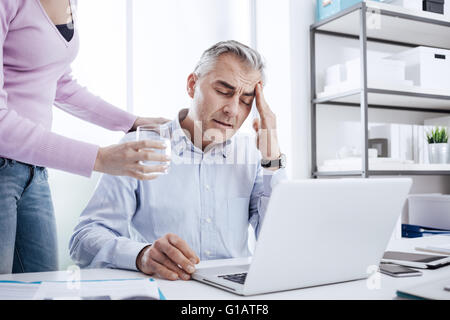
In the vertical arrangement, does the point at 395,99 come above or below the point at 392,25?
below

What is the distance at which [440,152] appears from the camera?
2861 mm

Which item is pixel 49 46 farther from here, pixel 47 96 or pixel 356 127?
pixel 356 127

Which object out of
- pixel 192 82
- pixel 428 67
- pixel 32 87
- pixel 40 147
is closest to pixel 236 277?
pixel 40 147

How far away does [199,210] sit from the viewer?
1420 millimetres

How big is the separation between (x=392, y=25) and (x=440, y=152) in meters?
0.87

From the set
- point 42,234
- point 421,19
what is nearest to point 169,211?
point 42,234

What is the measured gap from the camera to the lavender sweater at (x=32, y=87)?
0.95 m

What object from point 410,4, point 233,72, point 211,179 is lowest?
point 211,179

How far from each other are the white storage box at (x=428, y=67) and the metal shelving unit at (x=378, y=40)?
0.07m

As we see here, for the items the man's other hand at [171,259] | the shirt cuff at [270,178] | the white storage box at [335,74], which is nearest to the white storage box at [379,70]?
the white storage box at [335,74]

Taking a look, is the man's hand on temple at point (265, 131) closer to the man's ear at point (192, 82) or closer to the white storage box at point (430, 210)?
the man's ear at point (192, 82)

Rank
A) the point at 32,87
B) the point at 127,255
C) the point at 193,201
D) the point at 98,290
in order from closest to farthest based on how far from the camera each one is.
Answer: the point at 98,290 < the point at 127,255 < the point at 32,87 < the point at 193,201

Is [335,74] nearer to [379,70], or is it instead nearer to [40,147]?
[379,70]

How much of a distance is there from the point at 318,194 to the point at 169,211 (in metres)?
0.74
